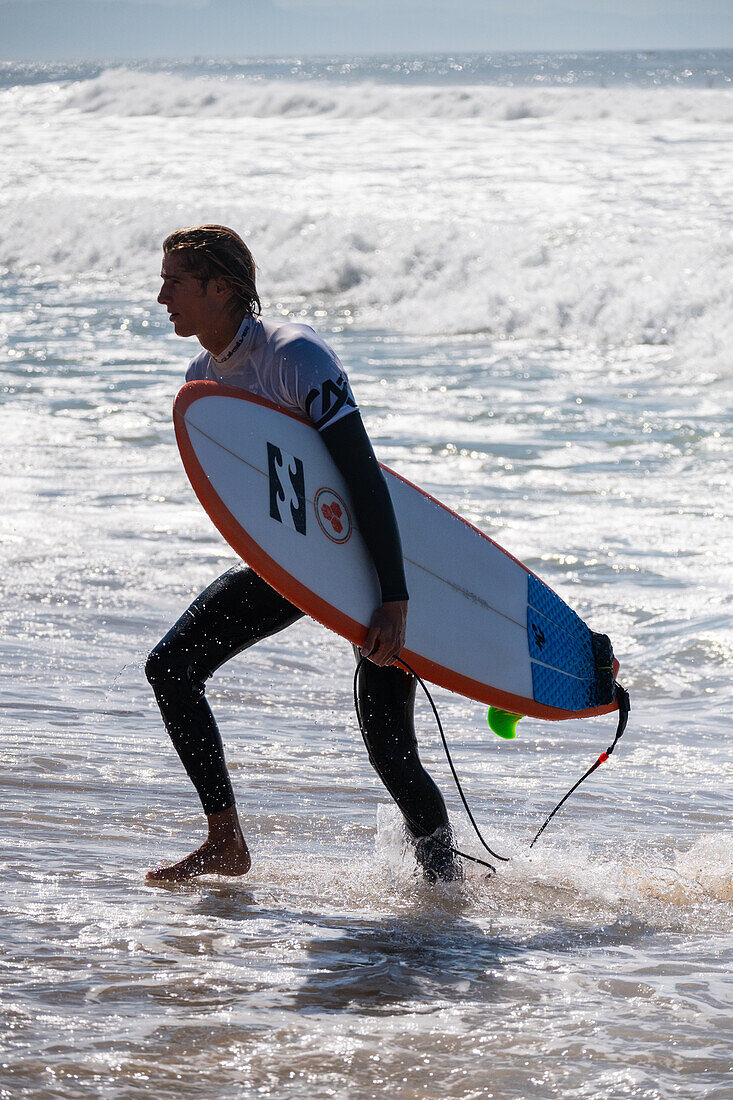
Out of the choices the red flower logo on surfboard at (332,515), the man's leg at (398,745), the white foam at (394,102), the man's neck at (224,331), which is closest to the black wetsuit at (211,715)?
the man's leg at (398,745)

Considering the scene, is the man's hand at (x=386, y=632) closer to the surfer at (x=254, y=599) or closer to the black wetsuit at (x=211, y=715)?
the surfer at (x=254, y=599)

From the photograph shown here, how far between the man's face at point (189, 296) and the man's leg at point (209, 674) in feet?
1.85

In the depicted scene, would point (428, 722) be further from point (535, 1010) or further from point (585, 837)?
point (535, 1010)

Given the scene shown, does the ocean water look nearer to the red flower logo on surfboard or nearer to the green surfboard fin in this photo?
the green surfboard fin

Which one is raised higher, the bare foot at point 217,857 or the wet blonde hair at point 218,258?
the wet blonde hair at point 218,258

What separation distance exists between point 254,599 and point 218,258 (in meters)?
0.75

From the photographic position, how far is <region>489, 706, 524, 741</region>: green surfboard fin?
3.09m

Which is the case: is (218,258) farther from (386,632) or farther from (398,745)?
(398,745)

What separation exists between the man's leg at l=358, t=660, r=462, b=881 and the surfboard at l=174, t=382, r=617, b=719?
0.08 m

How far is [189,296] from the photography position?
270cm

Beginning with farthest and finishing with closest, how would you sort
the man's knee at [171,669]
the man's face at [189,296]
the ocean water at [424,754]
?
the man's knee at [171,669], the man's face at [189,296], the ocean water at [424,754]

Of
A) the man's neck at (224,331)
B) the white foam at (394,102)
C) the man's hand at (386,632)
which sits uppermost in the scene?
the white foam at (394,102)

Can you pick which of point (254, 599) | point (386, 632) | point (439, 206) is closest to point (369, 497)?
point (386, 632)

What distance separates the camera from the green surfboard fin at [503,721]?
3089 millimetres
